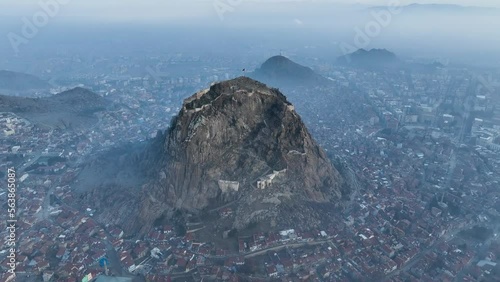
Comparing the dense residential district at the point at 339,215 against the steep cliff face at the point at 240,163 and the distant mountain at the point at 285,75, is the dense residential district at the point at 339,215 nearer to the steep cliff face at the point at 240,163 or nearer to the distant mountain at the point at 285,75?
the steep cliff face at the point at 240,163

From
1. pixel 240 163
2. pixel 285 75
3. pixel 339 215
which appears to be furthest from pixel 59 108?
pixel 339 215

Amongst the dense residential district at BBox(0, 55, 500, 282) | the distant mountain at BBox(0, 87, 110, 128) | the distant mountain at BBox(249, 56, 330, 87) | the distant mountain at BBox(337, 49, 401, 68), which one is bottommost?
the dense residential district at BBox(0, 55, 500, 282)

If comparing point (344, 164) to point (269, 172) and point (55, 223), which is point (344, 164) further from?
point (55, 223)

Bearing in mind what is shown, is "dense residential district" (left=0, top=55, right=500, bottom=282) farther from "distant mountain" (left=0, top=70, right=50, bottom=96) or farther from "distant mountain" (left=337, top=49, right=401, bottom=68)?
"distant mountain" (left=337, top=49, right=401, bottom=68)

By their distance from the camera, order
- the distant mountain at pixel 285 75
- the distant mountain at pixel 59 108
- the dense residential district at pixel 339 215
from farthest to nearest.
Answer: the distant mountain at pixel 285 75, the distant mountain at pixel 59 108, the dense residential district at pixel 339 215

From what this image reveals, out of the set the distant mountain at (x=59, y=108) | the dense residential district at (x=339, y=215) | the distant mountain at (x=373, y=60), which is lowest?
the dense residential district at (x=339, y=215)

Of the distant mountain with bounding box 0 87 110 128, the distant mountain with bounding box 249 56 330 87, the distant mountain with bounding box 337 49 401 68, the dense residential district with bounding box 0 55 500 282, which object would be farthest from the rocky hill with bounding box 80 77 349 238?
the distant mountain with bounding box 337 49 401 68

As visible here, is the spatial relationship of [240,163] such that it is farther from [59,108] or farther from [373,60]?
[373,60]

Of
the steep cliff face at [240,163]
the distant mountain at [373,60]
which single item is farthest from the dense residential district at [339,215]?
the distant mountain at [373,60]
